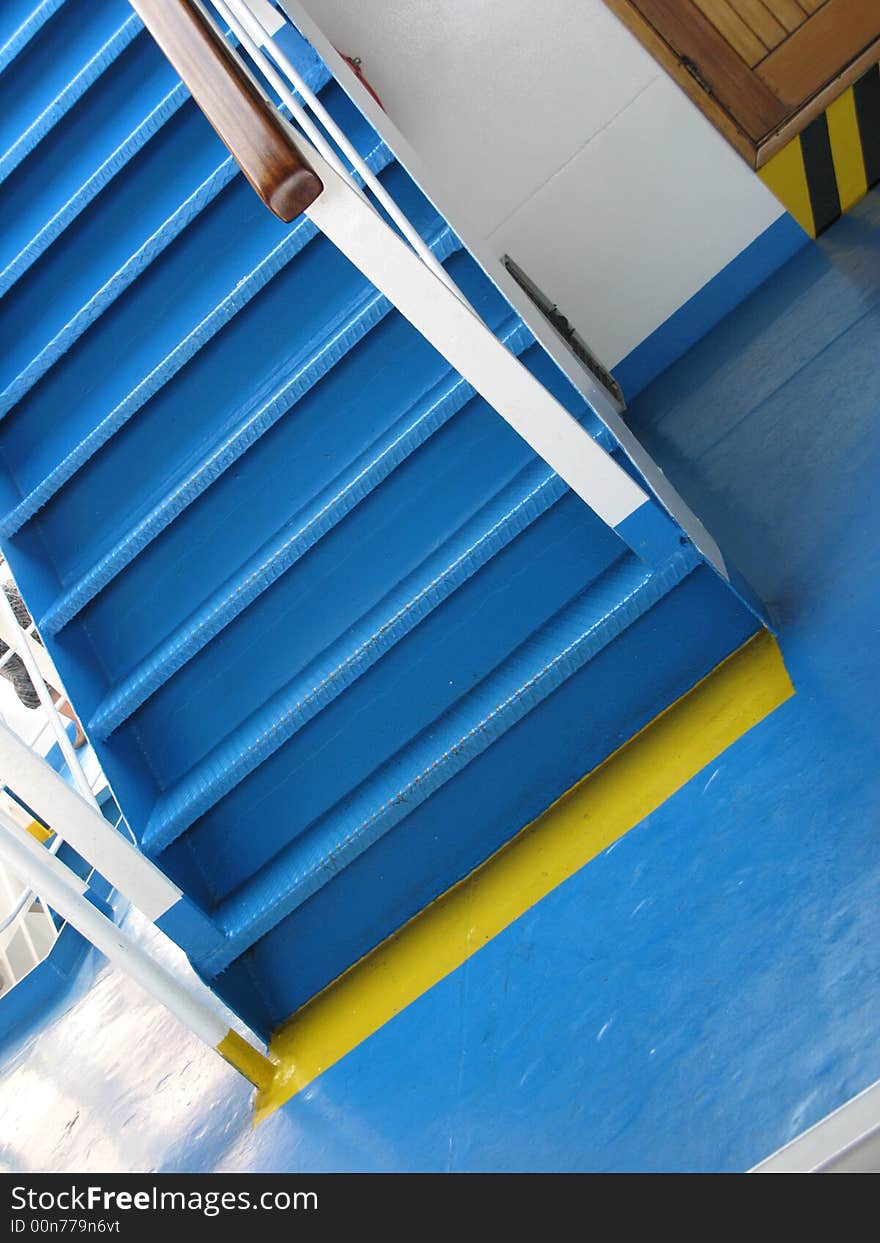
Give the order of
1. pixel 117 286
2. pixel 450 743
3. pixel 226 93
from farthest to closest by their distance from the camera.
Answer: pixel 117 286
pixel 450 743
pixel 226 93

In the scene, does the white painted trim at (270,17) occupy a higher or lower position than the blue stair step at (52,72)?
lower

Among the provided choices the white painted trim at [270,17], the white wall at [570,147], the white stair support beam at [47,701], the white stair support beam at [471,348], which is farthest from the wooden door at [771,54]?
the white stair support beam at [47,701]

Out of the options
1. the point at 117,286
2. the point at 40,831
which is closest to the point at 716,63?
the point at 117,286

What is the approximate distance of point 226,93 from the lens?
1548 millimetres

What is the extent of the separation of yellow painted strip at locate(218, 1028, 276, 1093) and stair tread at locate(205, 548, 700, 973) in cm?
15

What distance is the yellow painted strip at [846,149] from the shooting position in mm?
3930

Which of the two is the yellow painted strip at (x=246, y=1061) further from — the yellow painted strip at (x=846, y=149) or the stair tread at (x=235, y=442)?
the yellow painted strip at (x=846, y=149)

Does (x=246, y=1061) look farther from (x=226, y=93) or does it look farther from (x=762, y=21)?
(x=762, y=21)

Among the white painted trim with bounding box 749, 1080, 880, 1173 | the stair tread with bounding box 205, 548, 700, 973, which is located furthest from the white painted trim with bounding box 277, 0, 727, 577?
the white painted trim with bounding box 749, 1080, 880, 1173

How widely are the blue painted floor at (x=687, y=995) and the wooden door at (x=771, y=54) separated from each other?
125cm

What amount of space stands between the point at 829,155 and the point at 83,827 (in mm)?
3244

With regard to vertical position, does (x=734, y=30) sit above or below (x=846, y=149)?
above
